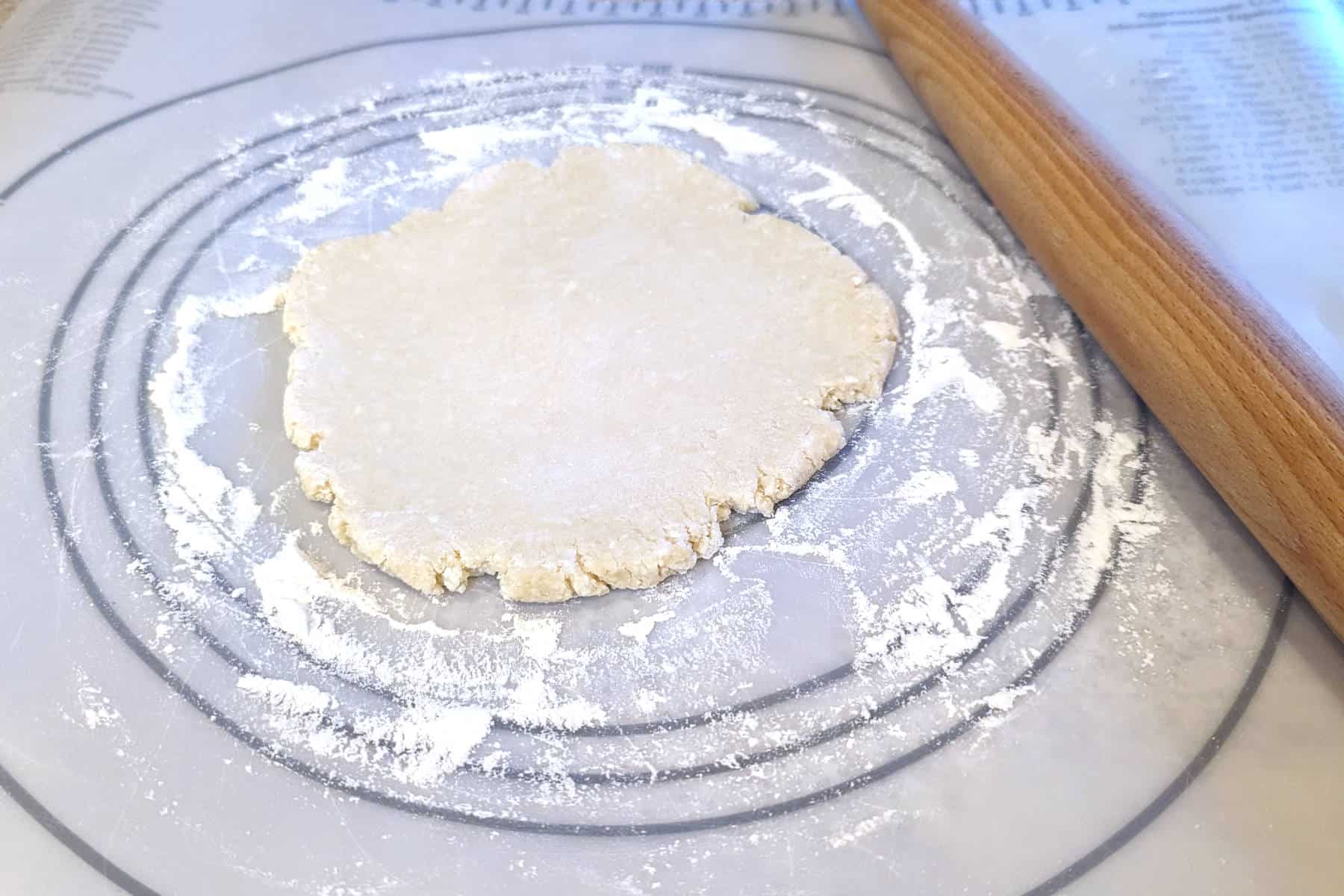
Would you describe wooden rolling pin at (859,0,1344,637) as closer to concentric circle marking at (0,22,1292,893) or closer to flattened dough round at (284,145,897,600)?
concentric circle marking at (0,22,1292,893)

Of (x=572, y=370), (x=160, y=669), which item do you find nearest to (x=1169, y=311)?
(x=572, y=370)

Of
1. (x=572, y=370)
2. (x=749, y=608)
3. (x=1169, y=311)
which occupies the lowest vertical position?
(x=749, y=608)

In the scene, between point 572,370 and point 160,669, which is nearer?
point 160,669

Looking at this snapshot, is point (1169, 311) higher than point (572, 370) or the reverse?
the reverse

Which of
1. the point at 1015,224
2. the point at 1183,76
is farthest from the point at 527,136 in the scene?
the point at 1183,76

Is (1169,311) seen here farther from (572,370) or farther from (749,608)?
(572,370)

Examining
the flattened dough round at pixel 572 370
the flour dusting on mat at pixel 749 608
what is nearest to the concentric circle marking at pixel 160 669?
the flour dusting on mat at pixel 749 608

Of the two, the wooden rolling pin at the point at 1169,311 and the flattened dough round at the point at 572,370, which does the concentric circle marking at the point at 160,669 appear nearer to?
the wooden rolling pin at the point at 1169,311
